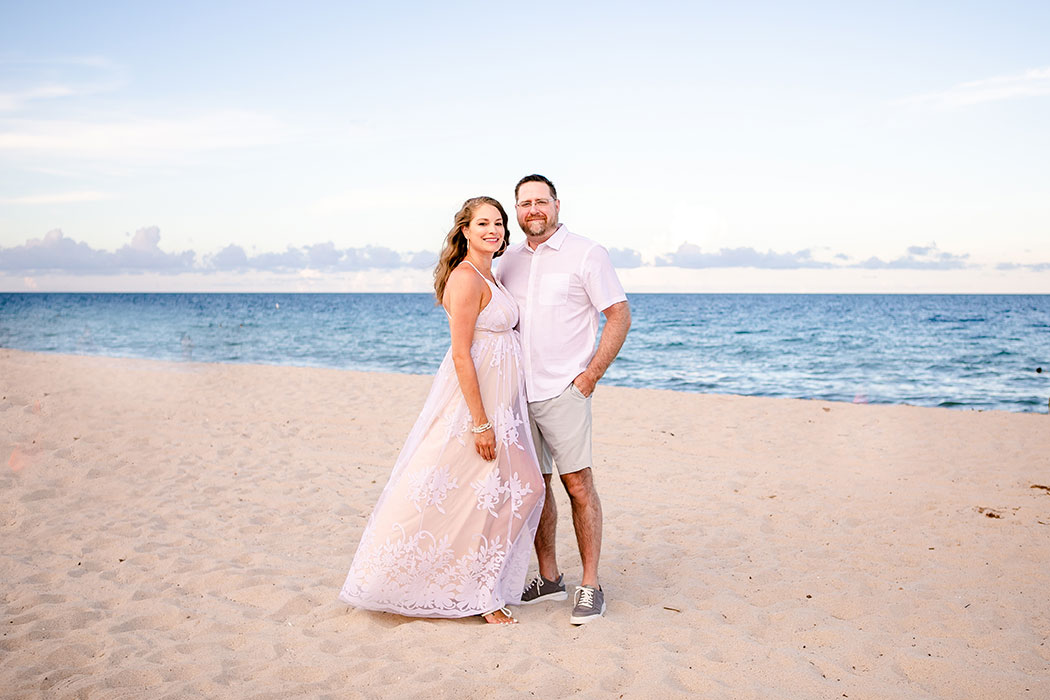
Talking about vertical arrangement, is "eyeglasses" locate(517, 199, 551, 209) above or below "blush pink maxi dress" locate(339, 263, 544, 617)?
above

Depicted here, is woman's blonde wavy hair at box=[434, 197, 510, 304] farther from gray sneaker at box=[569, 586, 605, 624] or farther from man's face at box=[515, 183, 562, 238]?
gray sneaker at box=[569, 586, 605, 624]

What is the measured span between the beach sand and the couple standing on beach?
0.82 feet

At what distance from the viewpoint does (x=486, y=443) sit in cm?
369

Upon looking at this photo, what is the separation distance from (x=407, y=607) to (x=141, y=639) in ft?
4.09

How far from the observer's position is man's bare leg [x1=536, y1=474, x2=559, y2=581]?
13.6 ft

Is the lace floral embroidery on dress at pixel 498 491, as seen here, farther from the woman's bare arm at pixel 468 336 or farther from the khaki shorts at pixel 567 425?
the khaki shorts at pixel 567 425

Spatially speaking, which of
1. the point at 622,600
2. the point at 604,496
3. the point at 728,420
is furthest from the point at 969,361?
the point at 622,600

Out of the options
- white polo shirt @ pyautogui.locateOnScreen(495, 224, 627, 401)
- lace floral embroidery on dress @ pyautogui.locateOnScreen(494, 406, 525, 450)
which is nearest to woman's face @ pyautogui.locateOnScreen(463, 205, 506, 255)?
white polo shirt @ pyautogui.locateOnScreen(495, 224, 627, 401)

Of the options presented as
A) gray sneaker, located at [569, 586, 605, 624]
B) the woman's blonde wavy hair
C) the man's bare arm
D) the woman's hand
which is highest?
the woman's blonde wavy hair

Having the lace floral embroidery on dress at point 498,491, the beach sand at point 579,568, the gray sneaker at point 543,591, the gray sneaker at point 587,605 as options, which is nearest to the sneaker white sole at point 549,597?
the gray sneaker at point 543,591

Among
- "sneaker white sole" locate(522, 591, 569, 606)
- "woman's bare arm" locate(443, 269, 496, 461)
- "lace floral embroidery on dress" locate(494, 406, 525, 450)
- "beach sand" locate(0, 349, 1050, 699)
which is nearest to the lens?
"beach sand" locate(0, 349, 1050, 699)

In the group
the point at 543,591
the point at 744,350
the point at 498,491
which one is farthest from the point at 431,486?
the point at 744,350

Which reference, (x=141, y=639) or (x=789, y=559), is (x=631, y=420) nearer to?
(x=789, y=559)

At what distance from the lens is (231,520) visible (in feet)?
18.0
